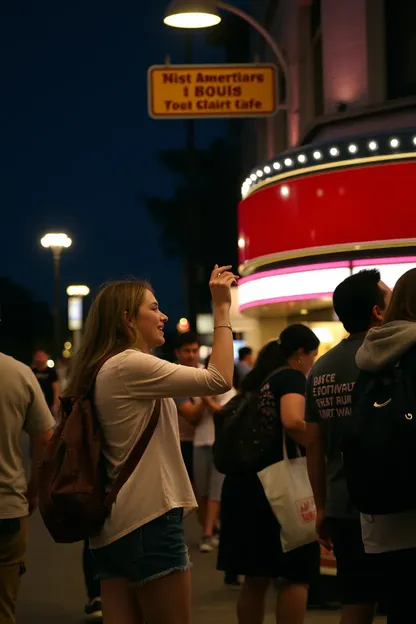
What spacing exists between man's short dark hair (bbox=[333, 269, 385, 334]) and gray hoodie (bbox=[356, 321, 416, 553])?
88cm

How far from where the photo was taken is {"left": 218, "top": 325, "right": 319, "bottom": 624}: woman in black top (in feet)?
22.0

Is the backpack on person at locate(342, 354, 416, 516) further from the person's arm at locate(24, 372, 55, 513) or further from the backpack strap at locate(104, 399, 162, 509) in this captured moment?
the person's arm at locate(24, 372, 55, 513)

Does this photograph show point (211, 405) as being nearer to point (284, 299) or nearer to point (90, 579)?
point (284, 299)

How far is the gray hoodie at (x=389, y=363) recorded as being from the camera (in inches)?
186

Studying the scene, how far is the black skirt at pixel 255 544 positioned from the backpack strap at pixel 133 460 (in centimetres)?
215

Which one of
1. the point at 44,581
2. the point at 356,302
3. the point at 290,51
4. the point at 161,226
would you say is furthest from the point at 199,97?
the point at 161,226

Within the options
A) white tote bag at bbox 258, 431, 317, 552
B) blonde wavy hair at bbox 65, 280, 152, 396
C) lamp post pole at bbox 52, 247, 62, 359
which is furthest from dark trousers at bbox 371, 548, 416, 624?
lamp post pole at bbox 52, 247, 62, 359

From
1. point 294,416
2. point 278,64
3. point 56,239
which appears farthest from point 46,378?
point 294,416

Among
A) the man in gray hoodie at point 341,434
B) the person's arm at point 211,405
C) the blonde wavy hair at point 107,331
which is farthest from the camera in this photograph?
the person's arm at point 211,405

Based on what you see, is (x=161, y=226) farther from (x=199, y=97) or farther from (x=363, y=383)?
(x=363, y=383)

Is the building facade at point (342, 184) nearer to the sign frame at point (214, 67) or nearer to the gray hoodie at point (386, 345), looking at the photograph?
the sign frame at point (214, 67)

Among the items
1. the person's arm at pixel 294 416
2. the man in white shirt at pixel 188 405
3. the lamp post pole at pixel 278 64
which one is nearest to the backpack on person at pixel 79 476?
the person's arm at pixel 294 416

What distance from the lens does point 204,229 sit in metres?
49.3

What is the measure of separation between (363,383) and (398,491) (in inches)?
21.6
